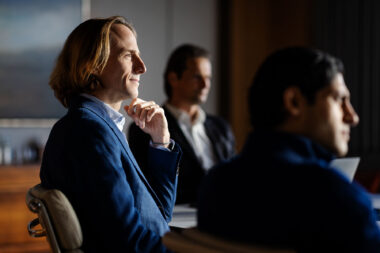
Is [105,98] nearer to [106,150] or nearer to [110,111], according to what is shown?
[110,111]

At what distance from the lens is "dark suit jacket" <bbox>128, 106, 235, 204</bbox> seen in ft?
8.53

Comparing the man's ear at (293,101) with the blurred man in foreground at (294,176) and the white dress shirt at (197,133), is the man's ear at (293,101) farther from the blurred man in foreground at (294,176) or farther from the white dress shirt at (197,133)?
the white dress shirt at (197,133)

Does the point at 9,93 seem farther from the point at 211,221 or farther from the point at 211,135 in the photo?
the point at 211,221

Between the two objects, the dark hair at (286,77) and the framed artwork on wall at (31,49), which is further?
the framed artwork on wall at (31,49)

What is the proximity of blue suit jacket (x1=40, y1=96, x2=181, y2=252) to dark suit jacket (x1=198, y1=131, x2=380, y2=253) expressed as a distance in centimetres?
39

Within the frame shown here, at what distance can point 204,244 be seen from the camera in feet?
3.42

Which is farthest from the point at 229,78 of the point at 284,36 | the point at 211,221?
the point at 211,221

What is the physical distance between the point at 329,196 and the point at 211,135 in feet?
7.34

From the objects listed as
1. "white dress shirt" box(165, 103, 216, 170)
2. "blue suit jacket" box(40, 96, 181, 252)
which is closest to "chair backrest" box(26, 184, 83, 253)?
"blue suit jacket" box(40, 96, 181, 252)

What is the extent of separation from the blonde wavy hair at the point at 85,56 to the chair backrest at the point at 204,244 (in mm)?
755

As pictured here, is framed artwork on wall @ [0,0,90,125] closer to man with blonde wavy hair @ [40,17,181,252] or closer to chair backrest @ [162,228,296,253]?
man with blonde wavy hair @ [40,17,181,252]

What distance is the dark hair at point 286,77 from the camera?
105 cm

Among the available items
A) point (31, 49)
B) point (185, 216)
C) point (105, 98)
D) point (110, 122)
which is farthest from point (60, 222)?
point (31, 49)

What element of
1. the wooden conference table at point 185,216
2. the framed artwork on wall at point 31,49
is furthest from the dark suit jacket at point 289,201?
the framed artwork on wall at point 31,49
